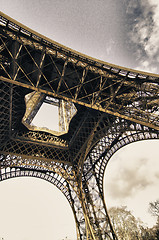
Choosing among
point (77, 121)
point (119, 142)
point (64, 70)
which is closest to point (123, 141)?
point (119, 142)

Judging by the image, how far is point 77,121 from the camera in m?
19.8

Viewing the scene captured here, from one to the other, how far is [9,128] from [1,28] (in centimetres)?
1132

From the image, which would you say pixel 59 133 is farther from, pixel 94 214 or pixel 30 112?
pixel 94 214

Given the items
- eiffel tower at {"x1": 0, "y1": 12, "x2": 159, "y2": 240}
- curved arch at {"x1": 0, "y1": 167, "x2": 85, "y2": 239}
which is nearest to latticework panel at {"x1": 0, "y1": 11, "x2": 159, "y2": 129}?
eiffel tower at {"x1": 0, "y1": 12, "x2": 159, "y2": 240}

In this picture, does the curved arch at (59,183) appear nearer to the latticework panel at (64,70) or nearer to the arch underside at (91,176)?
the arch underside at (91,176)

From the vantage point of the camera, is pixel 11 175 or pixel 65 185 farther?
pixel 65 185

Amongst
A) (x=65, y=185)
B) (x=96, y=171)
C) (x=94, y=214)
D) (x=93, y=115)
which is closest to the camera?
(x=93, y=115)

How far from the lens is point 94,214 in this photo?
20406 millimetres

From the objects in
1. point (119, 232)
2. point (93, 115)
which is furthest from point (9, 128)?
point (119, 232)

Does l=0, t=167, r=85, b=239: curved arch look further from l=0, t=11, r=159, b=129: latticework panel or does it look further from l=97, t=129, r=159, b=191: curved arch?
l=0, t=11, r=159, b=129: latticework panel

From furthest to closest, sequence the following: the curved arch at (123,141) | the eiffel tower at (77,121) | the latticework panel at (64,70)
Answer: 1. the curved arch at (123,141)
2. the eiffel tower at (77,121)
3. the latticework panel at (64,70)

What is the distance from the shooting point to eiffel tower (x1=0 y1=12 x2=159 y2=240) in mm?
11391

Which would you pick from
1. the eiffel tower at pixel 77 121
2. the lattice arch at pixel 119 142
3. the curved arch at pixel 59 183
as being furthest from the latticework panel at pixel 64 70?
the curved arch at pixel 59 183

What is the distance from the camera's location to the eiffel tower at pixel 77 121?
1139 centimetres
